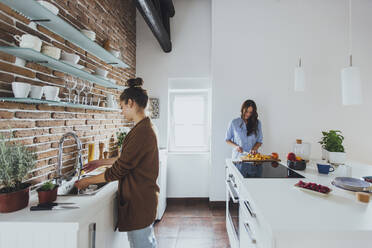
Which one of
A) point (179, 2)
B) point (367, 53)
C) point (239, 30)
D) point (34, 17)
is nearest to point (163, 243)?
point (34, 17)

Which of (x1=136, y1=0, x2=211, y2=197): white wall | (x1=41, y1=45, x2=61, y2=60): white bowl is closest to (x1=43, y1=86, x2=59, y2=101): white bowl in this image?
(x1=41, y1=45, x2=61, y2=60): white bowl

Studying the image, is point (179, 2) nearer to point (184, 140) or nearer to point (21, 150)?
point (184, 140)

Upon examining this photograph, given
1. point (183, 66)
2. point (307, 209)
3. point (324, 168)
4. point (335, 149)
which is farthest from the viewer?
point (183, 66)

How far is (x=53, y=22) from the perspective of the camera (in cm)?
129

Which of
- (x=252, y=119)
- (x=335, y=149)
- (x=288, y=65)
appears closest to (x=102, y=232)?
(x=335, y=149)

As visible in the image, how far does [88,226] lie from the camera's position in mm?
989

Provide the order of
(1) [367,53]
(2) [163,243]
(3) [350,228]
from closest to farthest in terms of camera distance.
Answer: (3) [350,228] → (2) [163,243] → (1) [367,53]

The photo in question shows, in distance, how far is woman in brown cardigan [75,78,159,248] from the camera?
3.98ft

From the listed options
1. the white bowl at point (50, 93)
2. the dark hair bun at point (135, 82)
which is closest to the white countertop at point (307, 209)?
the dark hair bun at point (135, 82)

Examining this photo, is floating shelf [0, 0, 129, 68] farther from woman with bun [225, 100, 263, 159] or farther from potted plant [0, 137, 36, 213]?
woman with bun [225, 100, 263, 159]

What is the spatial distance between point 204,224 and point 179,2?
3.72 metres

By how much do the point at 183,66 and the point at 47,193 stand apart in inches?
110

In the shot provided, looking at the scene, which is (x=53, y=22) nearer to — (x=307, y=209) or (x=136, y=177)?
(x=136, y=177)

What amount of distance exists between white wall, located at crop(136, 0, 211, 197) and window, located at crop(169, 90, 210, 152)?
185 mm
